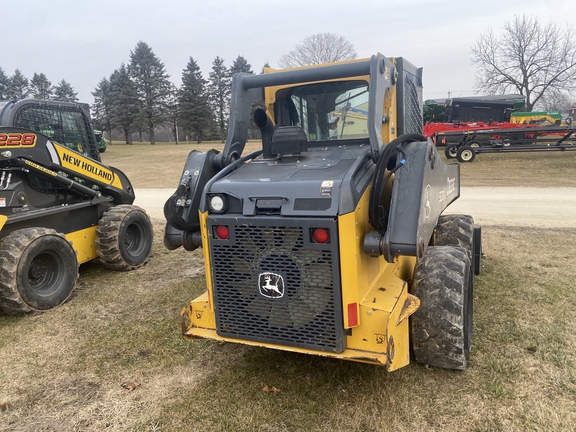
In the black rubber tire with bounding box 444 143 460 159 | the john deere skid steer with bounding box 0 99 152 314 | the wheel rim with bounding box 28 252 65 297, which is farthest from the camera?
the black rubber tire with bounding box 444 143 460 159

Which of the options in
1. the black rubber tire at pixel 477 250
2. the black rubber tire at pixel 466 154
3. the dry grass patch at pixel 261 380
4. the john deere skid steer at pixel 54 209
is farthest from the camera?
the black rubber tire at pixel 466 154

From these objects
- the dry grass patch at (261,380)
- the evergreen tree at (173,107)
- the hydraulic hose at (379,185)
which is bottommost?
the dry grass patch at (261,380)

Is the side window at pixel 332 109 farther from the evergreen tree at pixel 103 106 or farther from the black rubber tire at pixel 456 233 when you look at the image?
the evergreen tree at pixel 103 106

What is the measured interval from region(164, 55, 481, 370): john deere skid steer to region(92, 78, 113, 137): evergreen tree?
52.7 meters

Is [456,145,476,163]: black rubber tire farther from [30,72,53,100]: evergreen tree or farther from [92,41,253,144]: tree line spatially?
[30,72,53,100]: evergreen tree

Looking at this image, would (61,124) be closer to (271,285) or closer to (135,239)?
(135,239)

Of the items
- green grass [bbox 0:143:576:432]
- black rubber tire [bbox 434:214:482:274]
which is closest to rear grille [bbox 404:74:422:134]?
black rubber tire [bbox 434:214:482:274]

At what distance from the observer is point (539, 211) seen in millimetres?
10164

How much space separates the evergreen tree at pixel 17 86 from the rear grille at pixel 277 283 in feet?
220

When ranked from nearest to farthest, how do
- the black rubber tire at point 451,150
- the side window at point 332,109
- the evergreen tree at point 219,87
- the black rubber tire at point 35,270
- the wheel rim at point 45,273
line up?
the side window at point 332,109, the black rubber tire at point 35,270, the wheel rim at point 45,273, the black rubber tire at point 451,150, the evergreen tree at point 219,87

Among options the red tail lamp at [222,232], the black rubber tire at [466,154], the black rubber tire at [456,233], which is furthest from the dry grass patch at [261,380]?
the black rubber tire at [466,154]

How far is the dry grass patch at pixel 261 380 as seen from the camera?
123 inches

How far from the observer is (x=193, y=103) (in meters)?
50.8

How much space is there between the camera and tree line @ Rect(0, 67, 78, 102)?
59.8m
